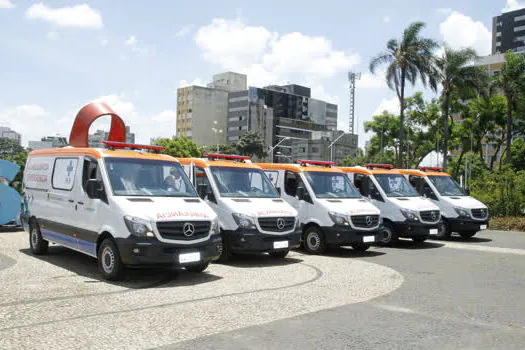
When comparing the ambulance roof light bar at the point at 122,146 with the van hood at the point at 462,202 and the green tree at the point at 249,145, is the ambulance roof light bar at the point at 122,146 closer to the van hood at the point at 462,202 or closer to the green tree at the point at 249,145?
the van hood at the point at 462,202

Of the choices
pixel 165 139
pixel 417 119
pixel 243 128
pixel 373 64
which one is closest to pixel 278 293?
pixel 373 64

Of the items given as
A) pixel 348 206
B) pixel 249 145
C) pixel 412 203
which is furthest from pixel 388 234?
pixel 249 145

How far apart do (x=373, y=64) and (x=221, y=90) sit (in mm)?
109755

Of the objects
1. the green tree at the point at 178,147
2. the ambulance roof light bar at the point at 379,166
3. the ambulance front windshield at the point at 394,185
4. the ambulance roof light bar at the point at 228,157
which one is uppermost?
the green tree at the point at 178,147

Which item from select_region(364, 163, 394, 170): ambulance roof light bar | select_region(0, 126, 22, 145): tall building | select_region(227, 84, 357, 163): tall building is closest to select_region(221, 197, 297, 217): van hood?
select_region(364, 163, 394, 170): ambulance roof light bar

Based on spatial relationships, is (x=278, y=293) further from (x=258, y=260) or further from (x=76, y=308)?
(x=258, y=260)

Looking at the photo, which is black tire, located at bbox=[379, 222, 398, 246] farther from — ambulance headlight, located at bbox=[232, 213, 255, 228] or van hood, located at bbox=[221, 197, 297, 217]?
ambulance headlight, located at bbox=[232, 213, 255, 228]

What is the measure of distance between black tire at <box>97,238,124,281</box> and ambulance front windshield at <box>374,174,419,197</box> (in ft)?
30.5

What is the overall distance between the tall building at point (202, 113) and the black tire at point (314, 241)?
410 ft

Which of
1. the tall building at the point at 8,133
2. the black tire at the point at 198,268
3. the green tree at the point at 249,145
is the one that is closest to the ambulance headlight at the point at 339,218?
the black tire at the point at 198,268

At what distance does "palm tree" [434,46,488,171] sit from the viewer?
122ft

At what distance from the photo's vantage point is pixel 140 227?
8.74 metres

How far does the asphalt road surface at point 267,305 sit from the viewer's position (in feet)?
19.4

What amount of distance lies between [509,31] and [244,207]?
446 ft
